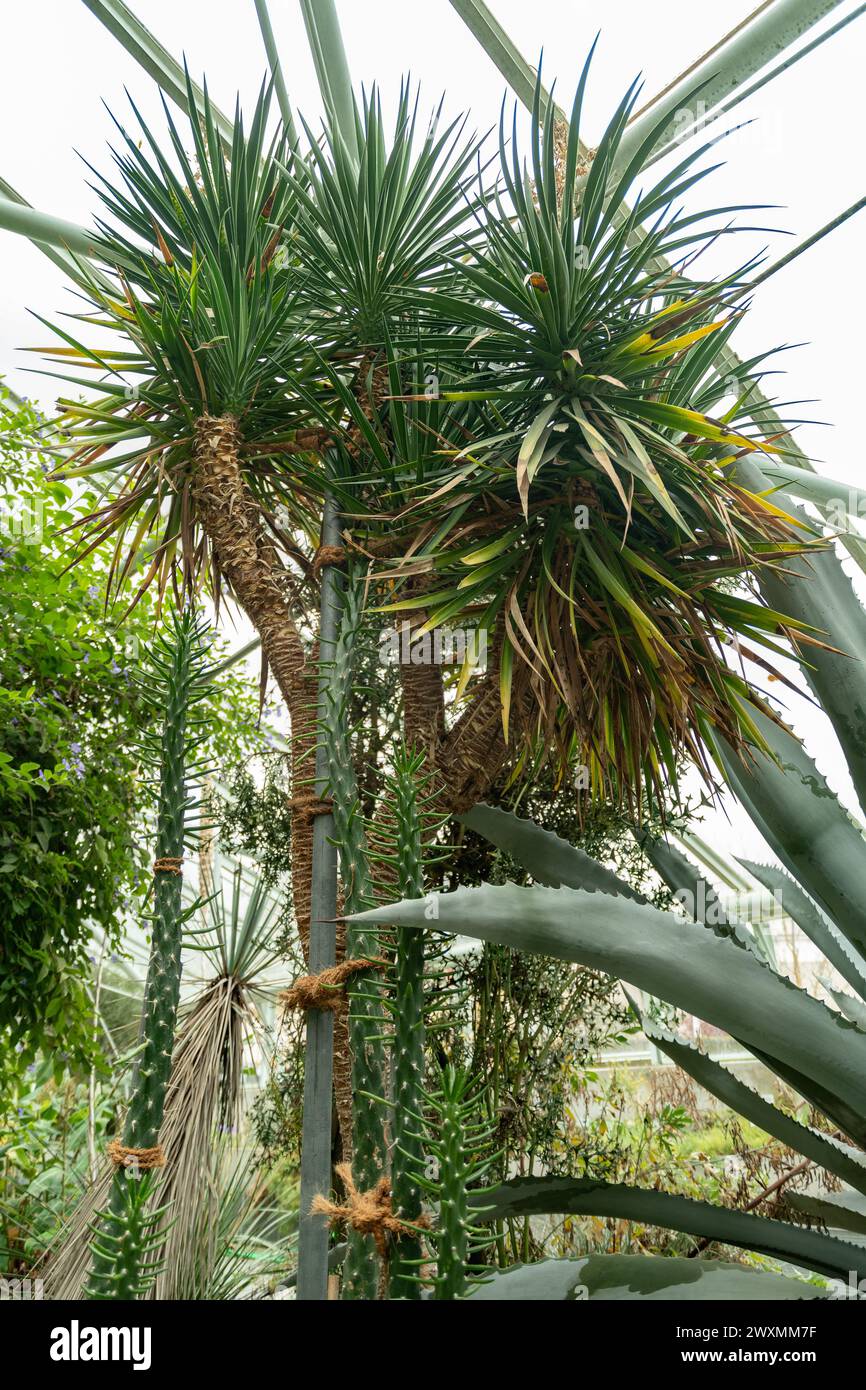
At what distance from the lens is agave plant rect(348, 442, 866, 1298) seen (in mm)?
1344

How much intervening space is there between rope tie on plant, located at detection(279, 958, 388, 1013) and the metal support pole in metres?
0.03

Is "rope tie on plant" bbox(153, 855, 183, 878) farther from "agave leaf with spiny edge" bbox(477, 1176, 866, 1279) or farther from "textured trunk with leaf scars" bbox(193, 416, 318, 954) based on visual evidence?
"agave leaf with spiny edge" bbox(477, 1176, 866, 1279)

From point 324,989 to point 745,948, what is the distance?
779 mm

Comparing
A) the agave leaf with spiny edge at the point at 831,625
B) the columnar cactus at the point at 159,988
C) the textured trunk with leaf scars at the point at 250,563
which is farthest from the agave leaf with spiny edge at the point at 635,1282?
the agave leaf with spiny edge at the point at 831,625

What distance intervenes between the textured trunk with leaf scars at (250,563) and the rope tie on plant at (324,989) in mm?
406

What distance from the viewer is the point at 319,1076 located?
1.39m

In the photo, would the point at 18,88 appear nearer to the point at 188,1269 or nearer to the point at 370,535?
the point at 370,535

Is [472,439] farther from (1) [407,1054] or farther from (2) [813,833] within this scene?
(1) [407,1054]

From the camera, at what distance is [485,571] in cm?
171

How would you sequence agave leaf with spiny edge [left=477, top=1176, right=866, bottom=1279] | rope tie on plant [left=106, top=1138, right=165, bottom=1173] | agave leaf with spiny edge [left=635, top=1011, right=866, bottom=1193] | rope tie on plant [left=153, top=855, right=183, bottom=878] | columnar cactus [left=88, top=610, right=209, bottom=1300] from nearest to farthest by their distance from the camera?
columnar cactus [left=88, top=610, right=209, bottom=1300] → rope tie on plant [left=106, top=1138, right=165, bottom=1173] → rope tie on plant [left=153, top=855, right=183, bottom=878] → agave leaf with spiny edge [left=477, top=1176, right=866, bottom=1279] → agave leaf with spiny edge [left=635, top=1011, right=866, bottom=1193]

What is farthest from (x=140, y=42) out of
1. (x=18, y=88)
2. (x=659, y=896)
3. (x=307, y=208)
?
(x=659, y=896)

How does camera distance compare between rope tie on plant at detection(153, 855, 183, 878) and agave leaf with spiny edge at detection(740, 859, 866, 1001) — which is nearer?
rope tie on plant at detection(153, 855, 183, 878)

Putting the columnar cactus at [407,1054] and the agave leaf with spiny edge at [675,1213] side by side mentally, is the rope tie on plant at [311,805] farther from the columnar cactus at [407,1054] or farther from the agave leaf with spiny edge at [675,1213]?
the agave leaf with spiny edge at [675,1213]

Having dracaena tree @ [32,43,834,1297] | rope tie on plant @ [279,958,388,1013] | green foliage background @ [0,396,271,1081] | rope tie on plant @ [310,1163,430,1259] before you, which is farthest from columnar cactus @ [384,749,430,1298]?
A: green foliage background @ [0,396,271,1081]
